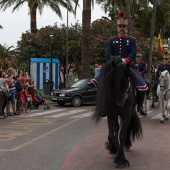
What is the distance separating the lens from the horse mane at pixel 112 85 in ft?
24.0

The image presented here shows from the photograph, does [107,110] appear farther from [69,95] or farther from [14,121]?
[69,95]

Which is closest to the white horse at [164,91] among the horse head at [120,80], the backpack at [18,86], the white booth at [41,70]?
the backpack at [18,86]

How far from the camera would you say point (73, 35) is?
40.8 meters

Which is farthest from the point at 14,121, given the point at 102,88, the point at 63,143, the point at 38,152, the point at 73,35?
the point at 73,35

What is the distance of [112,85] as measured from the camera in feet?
24.2

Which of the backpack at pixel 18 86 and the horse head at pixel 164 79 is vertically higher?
the horse head at pixel 164 79

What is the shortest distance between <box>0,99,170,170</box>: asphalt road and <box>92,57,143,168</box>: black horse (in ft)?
1.33

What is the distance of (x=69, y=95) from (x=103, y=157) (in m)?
13.9

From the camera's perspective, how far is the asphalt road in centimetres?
776

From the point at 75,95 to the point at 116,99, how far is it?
1502 cm

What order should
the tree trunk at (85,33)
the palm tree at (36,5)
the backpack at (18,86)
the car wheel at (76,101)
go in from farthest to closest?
1. the palm tree at (36,5)
2. the tree trunk at (85,33)
3. the car wheel at (76,101)
4. the backpack at (18,86)

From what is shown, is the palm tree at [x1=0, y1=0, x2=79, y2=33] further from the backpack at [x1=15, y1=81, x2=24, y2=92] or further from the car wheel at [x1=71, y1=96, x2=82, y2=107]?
the backpack at [x1=15, y1=81, x2=24, y2=92]

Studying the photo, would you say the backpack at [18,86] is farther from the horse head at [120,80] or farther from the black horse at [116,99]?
the horse head at [120,80]

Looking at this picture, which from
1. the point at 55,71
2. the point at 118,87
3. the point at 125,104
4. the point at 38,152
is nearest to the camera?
the point at 118,87
